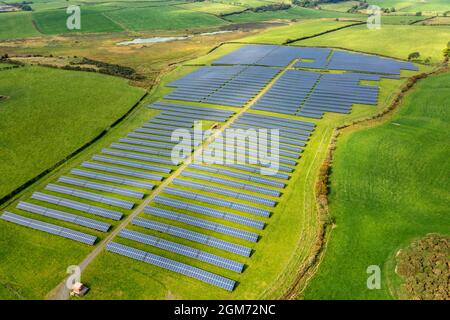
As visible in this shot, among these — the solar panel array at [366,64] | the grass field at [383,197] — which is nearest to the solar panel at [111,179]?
the grass field at [383,197]

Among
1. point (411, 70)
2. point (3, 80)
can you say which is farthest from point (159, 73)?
point (411, 70)

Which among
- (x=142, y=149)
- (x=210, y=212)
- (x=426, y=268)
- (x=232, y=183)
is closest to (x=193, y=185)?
(x=232, y=183)

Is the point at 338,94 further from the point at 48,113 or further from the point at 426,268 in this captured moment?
the point at 48,113

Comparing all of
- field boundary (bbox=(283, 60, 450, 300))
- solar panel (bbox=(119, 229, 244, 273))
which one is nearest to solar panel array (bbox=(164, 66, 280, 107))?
field boundary (bbox=(283, 60, 450, 300))

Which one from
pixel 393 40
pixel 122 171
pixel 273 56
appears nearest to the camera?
pixel 122 171

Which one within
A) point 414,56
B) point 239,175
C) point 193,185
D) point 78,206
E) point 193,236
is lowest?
point 193,236

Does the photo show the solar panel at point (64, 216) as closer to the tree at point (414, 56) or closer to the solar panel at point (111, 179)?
the solar panel at point (111, 179)

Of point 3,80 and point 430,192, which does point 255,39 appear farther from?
point 430,192
